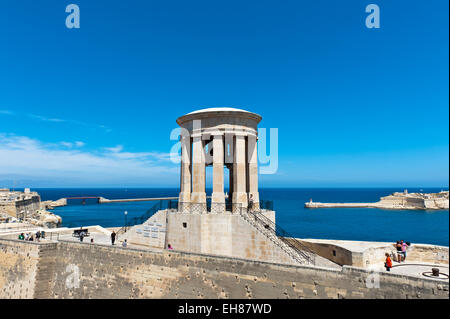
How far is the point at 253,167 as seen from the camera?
16.3 meters

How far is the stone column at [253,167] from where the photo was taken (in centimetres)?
1592

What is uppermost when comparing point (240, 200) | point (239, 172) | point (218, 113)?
point (218, 113)

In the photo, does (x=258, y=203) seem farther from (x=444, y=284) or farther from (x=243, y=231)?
(x=444, y=284)

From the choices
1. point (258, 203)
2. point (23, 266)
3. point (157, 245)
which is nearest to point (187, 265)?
point (157, 245)

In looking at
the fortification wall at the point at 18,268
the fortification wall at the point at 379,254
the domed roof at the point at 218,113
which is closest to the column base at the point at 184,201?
the domed roof at the point at 218,113

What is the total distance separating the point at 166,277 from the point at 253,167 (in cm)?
777

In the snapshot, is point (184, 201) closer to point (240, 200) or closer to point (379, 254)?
point (240, 200)

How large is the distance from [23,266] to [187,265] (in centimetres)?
1091

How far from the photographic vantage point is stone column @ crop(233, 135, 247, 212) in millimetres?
15062

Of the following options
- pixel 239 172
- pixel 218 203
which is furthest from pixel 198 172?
pixel 239 172

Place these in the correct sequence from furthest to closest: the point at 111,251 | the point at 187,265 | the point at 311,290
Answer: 1. the point at 111,251
2. the point at 187,265
3. the point at 311,290

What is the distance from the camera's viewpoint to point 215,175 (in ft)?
48.2

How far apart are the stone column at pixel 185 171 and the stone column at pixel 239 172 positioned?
2874mm

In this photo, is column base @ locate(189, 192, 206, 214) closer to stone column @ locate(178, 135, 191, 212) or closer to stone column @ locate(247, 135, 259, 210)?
stone column @ locate(178, 135, 191, 212)
